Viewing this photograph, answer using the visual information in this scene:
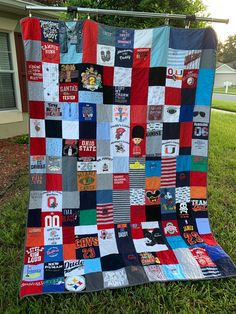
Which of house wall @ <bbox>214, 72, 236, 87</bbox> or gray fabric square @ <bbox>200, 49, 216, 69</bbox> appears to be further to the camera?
house wall @ <bbox>214, 72, 236, 87</bbox>

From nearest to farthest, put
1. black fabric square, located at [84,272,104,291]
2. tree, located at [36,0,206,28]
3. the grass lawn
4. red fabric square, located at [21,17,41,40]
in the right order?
the grass lawn < black fabric square, located at [84,272,104,291] < red fabric square, located at [21,17,41,40] < tree, located at [36,0,206,28]

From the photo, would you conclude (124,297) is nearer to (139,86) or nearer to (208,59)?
(139,86)

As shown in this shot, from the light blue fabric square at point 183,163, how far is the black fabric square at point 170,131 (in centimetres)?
17

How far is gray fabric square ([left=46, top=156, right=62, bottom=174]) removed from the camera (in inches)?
76.1

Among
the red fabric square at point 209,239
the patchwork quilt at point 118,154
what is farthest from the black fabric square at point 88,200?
the red fabric square at point 209,239

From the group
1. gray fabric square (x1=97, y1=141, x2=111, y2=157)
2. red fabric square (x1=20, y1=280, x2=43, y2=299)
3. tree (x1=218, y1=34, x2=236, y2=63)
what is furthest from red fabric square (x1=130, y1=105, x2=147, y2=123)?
tree (x1=218, y1=34, x2=236, y2=63)

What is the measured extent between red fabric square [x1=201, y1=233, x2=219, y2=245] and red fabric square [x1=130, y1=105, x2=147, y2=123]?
1.00 metres

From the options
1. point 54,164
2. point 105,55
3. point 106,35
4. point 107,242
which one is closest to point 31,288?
point 107,242

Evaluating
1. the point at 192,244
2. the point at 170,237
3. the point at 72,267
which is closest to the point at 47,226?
the point at 72,267

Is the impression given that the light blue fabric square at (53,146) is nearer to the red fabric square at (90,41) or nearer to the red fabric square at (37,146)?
the red fabric square at (37,146)

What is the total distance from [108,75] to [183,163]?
90cm

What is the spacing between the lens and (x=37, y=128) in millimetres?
1858

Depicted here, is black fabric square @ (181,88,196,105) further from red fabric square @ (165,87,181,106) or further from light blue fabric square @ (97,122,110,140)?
light blue fabric square @ (97,122,110,140)

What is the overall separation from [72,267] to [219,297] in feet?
2.96
